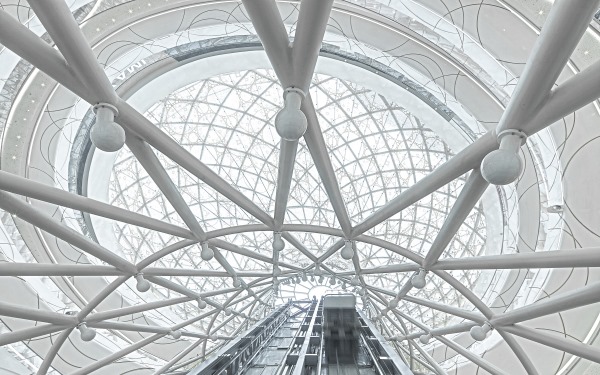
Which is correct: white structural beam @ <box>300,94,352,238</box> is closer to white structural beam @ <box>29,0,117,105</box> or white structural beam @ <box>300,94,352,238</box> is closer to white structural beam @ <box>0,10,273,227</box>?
white structural beam @ <box>0,10,273,227</box>

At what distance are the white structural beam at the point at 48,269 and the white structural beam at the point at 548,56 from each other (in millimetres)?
13592

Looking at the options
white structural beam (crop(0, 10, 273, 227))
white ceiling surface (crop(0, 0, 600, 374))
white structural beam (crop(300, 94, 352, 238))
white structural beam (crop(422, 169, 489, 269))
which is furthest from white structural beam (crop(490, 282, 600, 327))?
white structural beam (crop(0, 10, 273, 227))

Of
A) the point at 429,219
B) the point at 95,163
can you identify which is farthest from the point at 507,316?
the point at 429,219

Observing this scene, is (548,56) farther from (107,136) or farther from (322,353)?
(322,353)

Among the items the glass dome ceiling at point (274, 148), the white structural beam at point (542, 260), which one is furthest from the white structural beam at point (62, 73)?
the glass dome ceiling at point (274, 148)

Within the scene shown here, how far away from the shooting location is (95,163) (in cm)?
2866

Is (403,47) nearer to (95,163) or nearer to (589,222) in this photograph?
(589,222)

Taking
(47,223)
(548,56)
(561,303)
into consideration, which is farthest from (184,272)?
(548,56)

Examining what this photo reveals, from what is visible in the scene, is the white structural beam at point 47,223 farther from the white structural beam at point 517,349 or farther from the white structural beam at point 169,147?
the white structural beam at point 517,349

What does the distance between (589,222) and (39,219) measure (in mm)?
23400

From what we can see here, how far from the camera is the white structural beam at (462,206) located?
34.3 ft

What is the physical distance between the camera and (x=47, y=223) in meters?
12.4

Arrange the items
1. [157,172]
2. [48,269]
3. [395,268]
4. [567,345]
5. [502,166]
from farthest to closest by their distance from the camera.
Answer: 1. [395,268]
2. [567,345]
3. [48,269]
4. [157,172]
5. [502,166]

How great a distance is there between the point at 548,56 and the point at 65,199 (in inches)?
426
